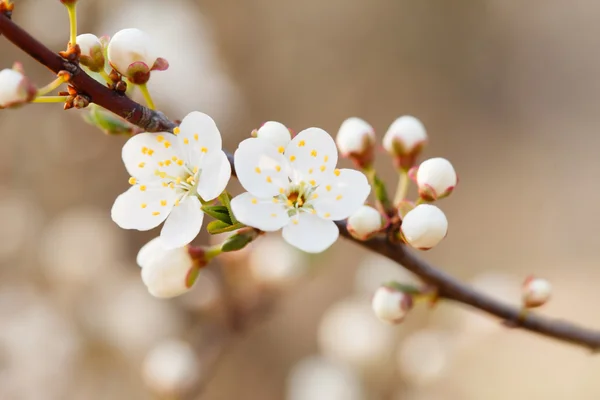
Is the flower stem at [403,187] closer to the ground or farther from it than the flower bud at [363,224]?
farther from it

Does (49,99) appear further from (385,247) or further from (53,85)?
(385,247)

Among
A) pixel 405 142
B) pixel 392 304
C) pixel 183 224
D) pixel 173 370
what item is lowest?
pixel 173 370

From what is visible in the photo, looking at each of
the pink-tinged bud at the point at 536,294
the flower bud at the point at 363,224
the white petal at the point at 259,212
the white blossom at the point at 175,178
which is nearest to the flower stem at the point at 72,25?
the white blossom at the point at 175,178

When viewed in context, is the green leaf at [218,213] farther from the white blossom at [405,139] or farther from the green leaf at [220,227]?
the white blossom at [405,139]

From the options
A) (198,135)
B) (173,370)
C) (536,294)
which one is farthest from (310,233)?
Answer: (173,370)

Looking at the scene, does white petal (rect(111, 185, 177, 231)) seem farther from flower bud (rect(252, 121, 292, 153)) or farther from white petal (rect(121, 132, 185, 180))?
flower bud (rect(252, 121, 292, 153))

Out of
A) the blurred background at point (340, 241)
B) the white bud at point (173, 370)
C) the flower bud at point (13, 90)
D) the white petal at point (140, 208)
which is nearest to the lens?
the flower bud at point (13, 90)

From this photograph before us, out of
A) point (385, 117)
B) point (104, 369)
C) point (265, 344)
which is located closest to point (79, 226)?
point (104, 369)

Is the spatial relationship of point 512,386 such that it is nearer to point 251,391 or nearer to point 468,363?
point 468,363
